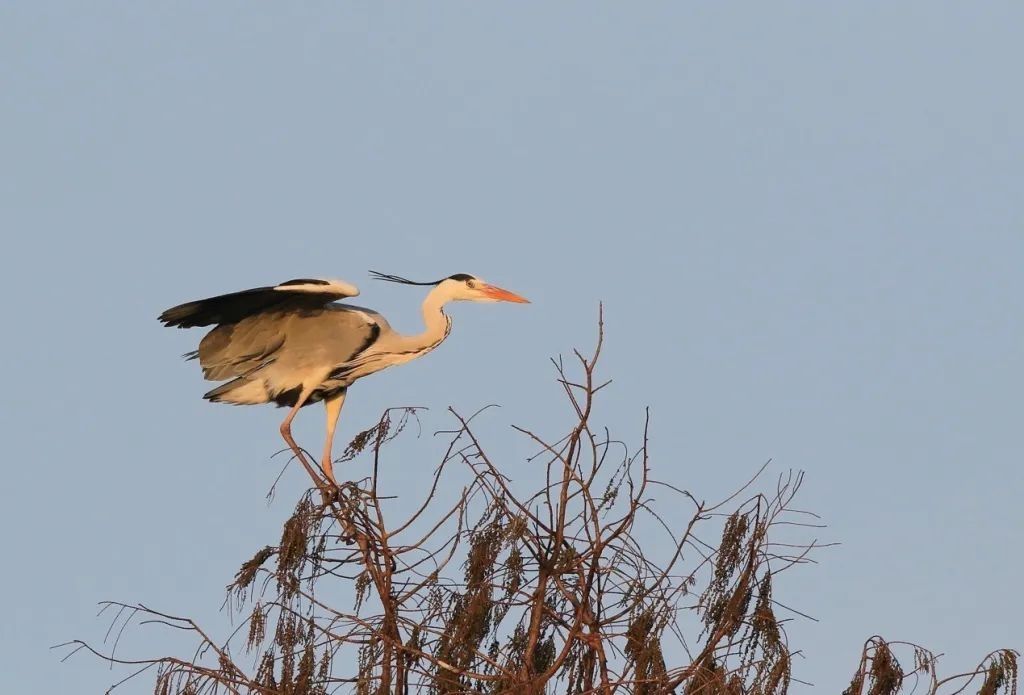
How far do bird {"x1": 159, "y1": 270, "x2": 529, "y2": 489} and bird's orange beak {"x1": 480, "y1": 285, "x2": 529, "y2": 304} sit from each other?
23 millimetres

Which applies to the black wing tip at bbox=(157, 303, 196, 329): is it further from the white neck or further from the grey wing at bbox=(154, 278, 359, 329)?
the white neck

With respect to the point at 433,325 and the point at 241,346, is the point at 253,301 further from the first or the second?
the point at 433,325

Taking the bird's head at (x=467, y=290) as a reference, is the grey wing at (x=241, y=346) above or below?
below

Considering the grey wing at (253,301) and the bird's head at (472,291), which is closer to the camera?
the grey wing at (253,301)

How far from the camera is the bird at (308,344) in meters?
7.89

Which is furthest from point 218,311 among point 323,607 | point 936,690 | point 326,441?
point 936,690

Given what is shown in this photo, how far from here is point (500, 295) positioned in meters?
8.95

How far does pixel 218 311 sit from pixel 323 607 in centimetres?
294

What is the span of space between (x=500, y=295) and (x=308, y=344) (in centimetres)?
128

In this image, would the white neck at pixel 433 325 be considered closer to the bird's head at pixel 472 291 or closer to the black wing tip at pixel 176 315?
the bird's head at pixel 472 291

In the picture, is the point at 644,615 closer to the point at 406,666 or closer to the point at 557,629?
the point at 557,629

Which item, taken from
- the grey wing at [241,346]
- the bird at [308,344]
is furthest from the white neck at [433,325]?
the grey wing at [241,346]

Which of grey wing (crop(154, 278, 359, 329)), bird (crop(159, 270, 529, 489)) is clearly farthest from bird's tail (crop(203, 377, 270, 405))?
grey wing (crop(154, 278, 359, 329))

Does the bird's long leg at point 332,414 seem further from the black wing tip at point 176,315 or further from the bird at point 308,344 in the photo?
the black wing tip at point 176,315
